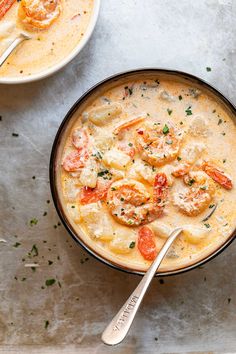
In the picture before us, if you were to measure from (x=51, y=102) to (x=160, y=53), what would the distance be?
2.33 feet

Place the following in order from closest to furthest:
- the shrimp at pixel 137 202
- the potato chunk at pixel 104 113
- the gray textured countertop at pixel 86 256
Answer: the shrimp at pixel 137 202 < the potato chunk at pixel 104 113 < the gray textured countertop at pixel 86 256

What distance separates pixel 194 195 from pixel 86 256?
791 mm

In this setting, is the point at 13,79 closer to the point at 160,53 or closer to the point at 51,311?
the point at 160,53

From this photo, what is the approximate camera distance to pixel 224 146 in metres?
3.24

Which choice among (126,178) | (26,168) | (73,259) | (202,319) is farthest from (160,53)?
(202,319)

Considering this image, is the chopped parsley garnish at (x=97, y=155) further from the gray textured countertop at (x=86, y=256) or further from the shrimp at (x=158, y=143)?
the gray textured countertop at (x=86, y=256)

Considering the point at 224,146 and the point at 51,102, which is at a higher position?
the point at 51,102

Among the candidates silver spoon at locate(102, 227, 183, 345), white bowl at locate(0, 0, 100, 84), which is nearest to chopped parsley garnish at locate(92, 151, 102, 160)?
white bowl at locate(0, 0, 100, 84)

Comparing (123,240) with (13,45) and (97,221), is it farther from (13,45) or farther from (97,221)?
(13,45)

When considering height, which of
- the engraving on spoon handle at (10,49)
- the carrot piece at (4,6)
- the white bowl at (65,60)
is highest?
the carrot piece at (4,6)

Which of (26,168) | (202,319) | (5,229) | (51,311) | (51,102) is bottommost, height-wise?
(202,319)

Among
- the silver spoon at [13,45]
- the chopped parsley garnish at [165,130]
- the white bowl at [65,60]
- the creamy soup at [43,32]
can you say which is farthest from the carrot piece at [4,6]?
the chopped parsley garnish at [165,130]

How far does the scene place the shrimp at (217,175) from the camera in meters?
3.22

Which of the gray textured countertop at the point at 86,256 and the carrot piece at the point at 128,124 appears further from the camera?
the gray textured countertop at the point at 86,256
